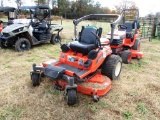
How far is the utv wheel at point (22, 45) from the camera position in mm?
6387

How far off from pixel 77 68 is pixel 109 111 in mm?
1005

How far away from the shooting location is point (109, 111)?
9.63 feet

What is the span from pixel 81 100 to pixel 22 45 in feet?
13.7

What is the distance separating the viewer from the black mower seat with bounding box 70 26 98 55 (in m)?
3.45

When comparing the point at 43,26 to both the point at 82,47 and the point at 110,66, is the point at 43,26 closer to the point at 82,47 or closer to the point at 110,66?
the point at 82,47

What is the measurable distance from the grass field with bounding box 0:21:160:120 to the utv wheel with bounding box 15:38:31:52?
1845 millimetres

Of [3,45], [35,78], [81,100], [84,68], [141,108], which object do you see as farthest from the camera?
[3,45]

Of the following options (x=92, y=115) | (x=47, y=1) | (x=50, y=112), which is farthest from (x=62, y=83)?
(x=47, y=1)

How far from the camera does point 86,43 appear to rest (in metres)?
3.71

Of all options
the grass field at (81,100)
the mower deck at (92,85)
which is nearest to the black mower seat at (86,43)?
the mower deck at (92,85)

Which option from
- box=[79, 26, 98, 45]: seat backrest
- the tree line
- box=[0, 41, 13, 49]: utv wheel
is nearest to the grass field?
box=[79, 26, 98, 45]: seat backrest

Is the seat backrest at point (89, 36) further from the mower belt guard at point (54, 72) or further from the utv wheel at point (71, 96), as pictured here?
the utv wheel at point (71, 96)

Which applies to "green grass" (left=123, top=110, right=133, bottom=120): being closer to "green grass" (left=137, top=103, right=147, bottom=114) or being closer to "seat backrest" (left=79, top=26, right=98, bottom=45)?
"green grass" (left=137, top=103, right=147, bottom=114)

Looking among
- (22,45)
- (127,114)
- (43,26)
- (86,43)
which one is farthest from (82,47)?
(43,26)
